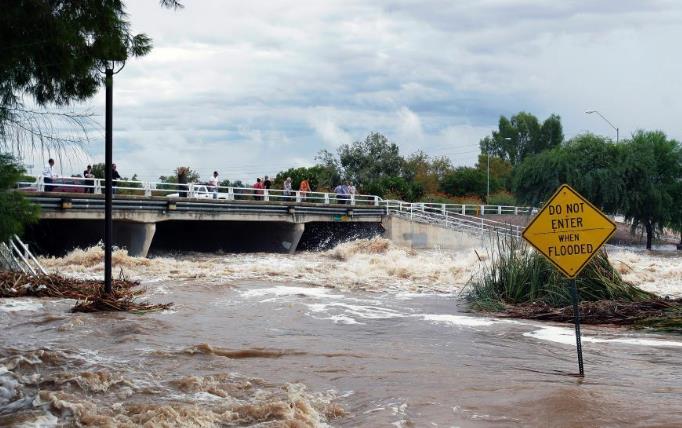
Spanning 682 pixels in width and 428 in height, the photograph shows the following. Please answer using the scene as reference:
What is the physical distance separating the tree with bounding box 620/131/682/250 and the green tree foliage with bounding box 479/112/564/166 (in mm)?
60351

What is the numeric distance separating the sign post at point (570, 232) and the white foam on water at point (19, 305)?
30.6ft

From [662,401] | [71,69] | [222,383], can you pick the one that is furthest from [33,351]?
[662,401]

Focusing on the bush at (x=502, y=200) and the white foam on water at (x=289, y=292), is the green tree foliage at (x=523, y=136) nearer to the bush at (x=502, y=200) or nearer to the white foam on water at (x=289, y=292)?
the bush at (x=502, y=200)

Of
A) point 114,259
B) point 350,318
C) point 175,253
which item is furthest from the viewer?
point 175,253

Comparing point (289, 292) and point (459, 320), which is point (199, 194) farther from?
point (459, 320)

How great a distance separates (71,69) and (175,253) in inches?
1113

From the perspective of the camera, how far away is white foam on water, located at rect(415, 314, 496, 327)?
15.1m

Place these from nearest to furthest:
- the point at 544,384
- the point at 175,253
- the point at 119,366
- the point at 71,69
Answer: the point at 71,69 < the point at 544,384 < the point at 119,366 < the point at 175,253

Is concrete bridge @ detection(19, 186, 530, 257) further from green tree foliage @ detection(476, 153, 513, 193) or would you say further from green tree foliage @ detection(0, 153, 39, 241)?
green tree foliage @ detection(476, 153, 513, 193)

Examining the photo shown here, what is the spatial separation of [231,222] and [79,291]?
23799mm

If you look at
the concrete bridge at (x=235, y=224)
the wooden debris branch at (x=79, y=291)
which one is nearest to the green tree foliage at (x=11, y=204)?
the wooden debris branch at (x=79, y=291)

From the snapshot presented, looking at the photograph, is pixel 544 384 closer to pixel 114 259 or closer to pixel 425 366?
pixel 425 366

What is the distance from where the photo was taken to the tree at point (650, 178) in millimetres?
43438

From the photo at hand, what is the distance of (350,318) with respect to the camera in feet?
51.5
